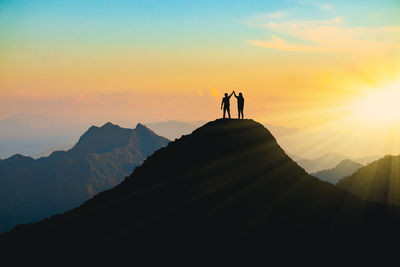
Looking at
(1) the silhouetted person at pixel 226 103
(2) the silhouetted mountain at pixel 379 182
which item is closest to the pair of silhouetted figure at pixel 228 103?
(1) the silhouetted person at pixel 226 103

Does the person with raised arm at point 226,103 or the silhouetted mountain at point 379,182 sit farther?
the silhouetted mountain at point 379,182

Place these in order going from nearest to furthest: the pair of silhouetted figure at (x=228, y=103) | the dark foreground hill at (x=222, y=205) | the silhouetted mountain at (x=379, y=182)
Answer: the dark foreground hill at (x=222, y=205) < the pair of silhouetted figure at (x=228, y=103) < the silhouetted mountain at (x=379, y=182)

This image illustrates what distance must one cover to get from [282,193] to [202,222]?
10.6 meters

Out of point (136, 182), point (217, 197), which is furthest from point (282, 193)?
point (136, 182)

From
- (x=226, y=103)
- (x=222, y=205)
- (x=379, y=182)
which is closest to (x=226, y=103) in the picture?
(x=226, y=103)

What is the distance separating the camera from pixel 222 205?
129 ft

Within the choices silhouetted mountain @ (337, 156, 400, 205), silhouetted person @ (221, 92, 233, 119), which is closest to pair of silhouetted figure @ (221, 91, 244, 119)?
silhouetted person @ (221, 92, 233, 119)

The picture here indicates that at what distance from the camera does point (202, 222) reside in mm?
37469

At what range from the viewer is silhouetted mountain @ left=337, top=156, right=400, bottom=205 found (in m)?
94.6

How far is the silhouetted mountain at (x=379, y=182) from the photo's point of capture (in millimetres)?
94562

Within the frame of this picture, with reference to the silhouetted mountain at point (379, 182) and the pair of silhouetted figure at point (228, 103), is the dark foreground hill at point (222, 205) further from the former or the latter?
the silhouetted mountain at point (379, 182)

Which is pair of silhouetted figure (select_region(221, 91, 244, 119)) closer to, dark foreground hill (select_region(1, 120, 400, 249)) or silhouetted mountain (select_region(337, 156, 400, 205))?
dark foreground hill (select_region(1, 120, 400, 249))

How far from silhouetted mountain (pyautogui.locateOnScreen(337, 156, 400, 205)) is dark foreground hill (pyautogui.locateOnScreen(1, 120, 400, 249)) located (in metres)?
56.6

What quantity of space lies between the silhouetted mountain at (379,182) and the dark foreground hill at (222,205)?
56.6m
